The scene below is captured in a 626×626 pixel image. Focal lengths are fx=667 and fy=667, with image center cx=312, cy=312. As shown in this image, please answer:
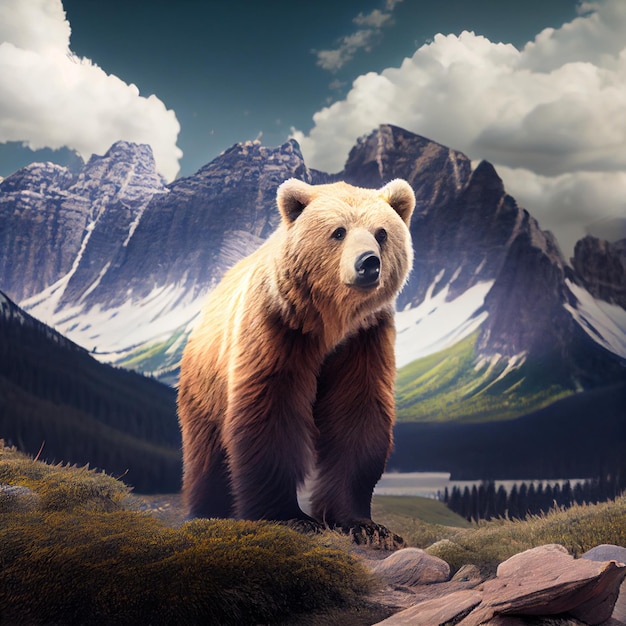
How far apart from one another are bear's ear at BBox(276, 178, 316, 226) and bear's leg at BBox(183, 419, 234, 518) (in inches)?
63.6

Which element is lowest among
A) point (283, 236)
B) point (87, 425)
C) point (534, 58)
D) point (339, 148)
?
point (87, 425)

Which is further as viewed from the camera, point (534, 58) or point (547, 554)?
point (534, 58)

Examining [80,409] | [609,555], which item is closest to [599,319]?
→ [609,555]

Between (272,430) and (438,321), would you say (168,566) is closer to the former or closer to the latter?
(272,430)

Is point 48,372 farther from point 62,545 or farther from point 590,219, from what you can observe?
point 590,219

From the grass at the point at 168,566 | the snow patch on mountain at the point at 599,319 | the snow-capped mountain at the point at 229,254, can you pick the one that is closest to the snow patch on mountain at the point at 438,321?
the snow-capped mountain at the point at 229,254

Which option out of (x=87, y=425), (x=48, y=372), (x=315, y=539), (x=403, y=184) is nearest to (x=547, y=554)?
(x=315, y=539)

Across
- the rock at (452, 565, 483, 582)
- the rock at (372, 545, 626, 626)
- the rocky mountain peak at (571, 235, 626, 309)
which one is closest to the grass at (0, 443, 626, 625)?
the rock at (452, 565, 483, 582)

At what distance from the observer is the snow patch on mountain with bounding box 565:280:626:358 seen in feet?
21.2

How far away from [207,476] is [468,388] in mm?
2630

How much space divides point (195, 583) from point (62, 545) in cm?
92

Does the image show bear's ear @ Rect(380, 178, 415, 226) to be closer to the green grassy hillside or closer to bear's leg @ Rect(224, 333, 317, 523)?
bear's leg @ Rect(224, 333, 317, 523)

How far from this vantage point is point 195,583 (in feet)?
12.6

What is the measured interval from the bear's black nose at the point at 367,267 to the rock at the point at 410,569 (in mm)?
1820
